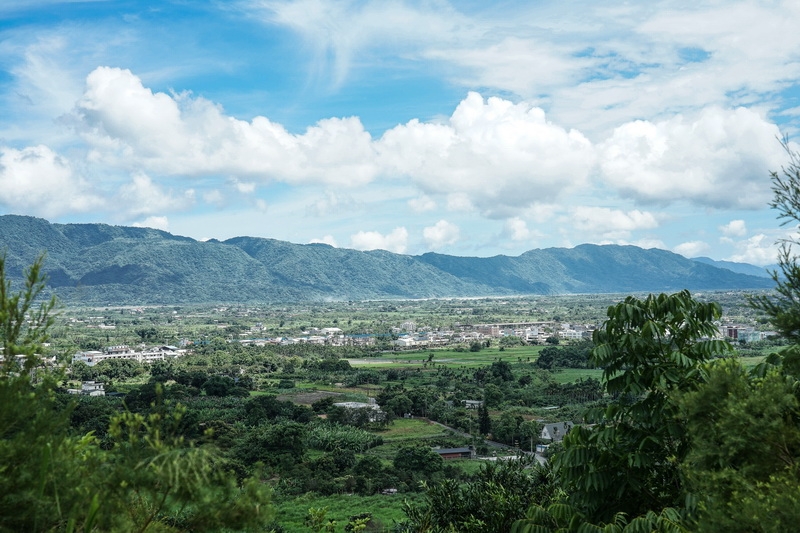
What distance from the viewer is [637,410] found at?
4.90 metres

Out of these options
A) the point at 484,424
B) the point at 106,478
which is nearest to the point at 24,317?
the point at 106,478

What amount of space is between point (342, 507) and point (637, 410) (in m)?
19.0

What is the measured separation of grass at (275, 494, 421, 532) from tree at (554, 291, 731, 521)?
15.4m

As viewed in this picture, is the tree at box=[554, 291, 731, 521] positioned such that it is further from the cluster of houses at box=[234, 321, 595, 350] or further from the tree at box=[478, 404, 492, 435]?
the cluster of houses at box=[234, 321, 595, 350]

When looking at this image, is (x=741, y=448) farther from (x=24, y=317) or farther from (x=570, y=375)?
(x=570, y=375)

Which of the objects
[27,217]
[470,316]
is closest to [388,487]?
[470,316]

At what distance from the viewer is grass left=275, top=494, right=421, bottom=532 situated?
65.1 ft

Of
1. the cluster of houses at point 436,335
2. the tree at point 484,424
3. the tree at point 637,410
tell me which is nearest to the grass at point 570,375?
the tree at point 484,424

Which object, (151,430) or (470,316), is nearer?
(151,430)

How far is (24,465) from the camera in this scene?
2988 mm

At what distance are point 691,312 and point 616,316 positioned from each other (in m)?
0.60

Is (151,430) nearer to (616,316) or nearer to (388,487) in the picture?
(616,316)

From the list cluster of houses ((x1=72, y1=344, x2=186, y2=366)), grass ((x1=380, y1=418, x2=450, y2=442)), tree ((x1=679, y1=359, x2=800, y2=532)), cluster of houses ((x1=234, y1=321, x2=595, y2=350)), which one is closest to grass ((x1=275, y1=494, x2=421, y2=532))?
grass ((x1=380, y1=418, x2=450, y2=442))

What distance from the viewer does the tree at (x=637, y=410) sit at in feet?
15.7
